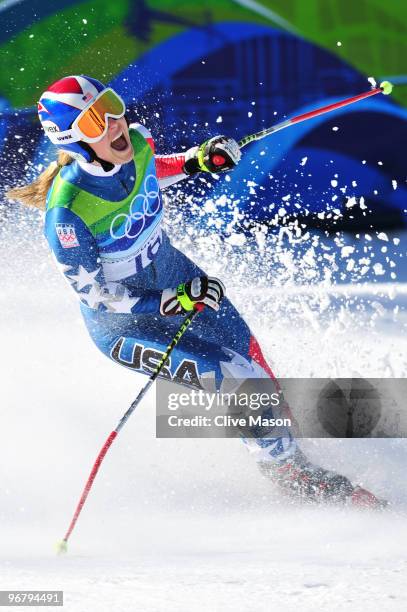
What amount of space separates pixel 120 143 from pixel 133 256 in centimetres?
41

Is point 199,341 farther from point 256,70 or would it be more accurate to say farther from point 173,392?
point 256,70

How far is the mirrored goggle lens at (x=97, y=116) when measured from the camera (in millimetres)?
2715

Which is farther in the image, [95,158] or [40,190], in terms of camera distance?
[40,190]

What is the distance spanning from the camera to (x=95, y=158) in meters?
2.78

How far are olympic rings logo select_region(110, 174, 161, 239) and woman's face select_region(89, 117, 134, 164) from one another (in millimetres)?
146

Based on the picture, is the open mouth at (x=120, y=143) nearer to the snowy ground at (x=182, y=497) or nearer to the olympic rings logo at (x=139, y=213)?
the olympic rings logo at (x=139, y=213)

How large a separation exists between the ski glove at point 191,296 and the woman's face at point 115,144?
1.60 ft

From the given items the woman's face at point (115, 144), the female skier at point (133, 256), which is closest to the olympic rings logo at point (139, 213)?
the female skier at point (133, 256)

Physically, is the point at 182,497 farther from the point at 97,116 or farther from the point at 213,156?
the point at 97,116

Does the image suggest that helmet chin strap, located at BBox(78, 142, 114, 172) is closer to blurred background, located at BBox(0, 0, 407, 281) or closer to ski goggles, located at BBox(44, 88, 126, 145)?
ski goggles, located at BBox(44, 88, 126, 145)

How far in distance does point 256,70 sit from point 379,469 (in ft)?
16.3

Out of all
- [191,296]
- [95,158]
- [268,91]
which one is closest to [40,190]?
[95,158]

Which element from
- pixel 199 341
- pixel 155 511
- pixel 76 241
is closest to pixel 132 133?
pixel 76 241

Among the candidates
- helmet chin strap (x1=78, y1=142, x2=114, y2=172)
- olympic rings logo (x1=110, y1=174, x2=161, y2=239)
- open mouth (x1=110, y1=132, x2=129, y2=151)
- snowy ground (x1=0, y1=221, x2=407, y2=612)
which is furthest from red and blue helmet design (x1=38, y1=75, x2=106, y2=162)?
snowy ground (x1=0, y1=221, x2=407, y2=612)
